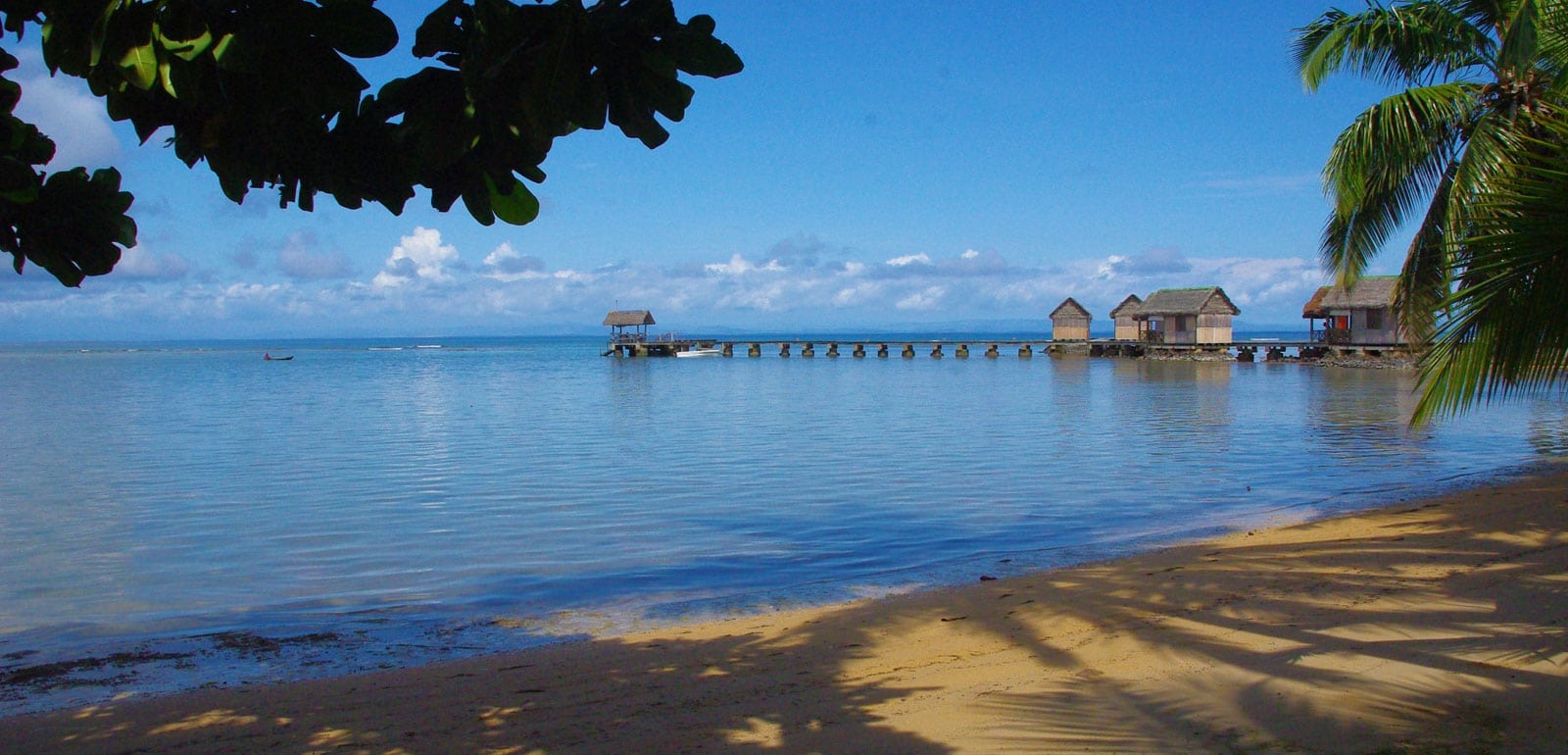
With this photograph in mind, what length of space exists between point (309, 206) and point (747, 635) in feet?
14.8

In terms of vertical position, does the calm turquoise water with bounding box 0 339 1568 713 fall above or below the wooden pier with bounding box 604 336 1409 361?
below

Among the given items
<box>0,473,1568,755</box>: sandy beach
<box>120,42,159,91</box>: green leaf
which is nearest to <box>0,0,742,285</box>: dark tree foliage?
<box>120,42,159,91</box>: green leaf

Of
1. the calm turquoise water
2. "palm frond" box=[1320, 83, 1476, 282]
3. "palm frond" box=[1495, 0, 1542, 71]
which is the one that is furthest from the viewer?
"palm frond" box=[1320, 83, 1476, 282]

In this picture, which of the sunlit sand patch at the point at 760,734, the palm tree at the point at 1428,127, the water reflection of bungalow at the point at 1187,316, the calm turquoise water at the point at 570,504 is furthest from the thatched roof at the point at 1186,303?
the sunlit sand patch at the point at 760,734

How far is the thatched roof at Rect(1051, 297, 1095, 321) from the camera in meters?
66.8

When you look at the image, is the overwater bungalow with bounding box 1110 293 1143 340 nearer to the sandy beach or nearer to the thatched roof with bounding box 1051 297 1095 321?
the thatched roof with bounding box 1051 297 1095 321

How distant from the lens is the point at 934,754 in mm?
4086

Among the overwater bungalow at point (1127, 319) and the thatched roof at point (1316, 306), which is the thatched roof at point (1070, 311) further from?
the thatched roof at point (1316, 306)

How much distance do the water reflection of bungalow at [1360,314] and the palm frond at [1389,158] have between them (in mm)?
37534

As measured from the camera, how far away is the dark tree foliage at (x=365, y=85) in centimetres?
238

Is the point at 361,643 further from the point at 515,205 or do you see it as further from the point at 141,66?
the point at 141,66

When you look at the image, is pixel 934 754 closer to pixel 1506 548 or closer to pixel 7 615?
pixel 1506 548

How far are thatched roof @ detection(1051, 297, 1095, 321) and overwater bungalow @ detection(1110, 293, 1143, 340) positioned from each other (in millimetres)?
1970

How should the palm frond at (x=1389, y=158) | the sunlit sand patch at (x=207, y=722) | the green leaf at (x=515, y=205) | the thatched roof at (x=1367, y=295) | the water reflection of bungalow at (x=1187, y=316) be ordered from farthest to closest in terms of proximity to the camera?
the water reflection of bungalow at (x=1187, y=316) → the thatched roof at (x=1367, y=295) → the palm frond at (x=1389, y=158) → the sunlit sand patch at (x=207, y=722) → the green leaf at (x=515, y=205)
